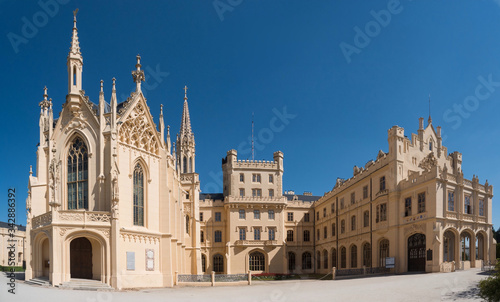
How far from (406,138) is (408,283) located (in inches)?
752

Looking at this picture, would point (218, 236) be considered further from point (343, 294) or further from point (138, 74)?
point (343, 294)

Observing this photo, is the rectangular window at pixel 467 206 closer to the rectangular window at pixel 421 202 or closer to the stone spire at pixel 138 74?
the rectangular window at pixel 421 202

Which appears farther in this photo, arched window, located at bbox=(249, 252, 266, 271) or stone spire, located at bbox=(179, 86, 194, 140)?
stone spire, located at bbox=(179, 86, 194, 140)

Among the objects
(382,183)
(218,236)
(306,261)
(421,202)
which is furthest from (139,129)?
(306,261)

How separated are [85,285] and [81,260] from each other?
10.2 feet

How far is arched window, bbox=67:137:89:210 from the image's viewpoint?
34125mm

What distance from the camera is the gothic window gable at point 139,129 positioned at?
35.9 metres

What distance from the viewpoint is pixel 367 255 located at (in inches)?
1925

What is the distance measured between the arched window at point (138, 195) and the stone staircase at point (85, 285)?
624cm

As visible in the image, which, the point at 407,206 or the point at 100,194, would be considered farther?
the point at 407,206

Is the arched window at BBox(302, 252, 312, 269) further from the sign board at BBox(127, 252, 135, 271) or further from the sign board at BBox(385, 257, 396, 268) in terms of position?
the sign board at BBox(127, 252, 135, 271)

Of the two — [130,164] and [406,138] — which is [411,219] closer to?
[406,138]

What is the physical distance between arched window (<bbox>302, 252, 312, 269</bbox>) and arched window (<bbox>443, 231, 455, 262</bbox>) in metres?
33.1

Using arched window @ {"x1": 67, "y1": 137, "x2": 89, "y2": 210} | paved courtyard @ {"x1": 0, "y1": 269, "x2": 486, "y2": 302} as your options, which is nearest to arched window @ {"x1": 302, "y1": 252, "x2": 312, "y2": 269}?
paved courtyard @ {"x1": 0, "y1": 269, "x2": 486, "y2": 302}
